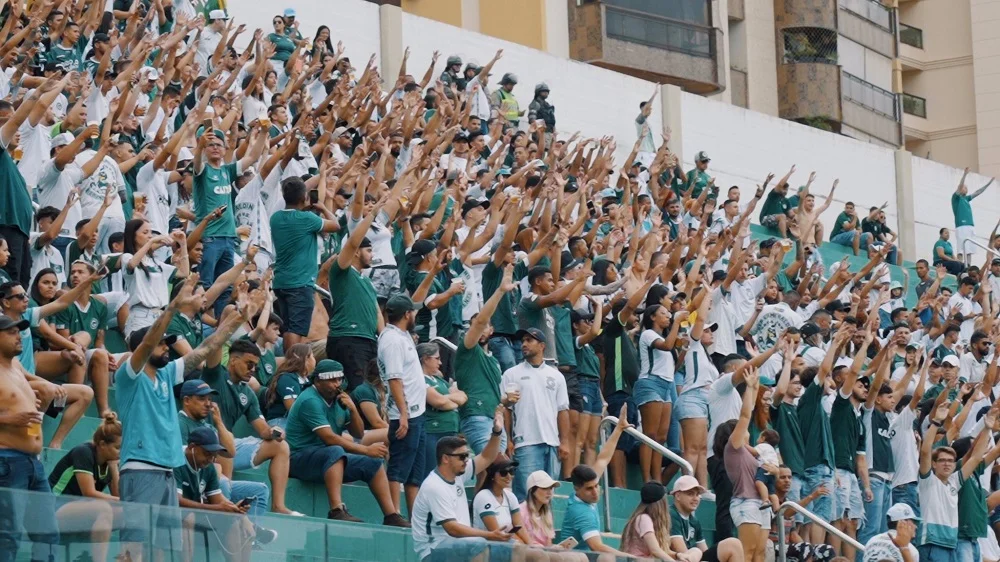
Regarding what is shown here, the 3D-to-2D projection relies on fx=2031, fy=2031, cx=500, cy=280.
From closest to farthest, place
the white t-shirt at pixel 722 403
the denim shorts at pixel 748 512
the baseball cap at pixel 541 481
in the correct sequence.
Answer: the baseball cap at pixel 541 481 < the denim shorts at pixel 748 512 < the white t-shirt at pixel 722 403

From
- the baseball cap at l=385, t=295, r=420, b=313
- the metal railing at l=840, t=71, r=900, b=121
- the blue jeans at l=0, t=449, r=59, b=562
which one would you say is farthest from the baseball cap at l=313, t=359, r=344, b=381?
the metal railing at l=840, t=71, r=900, b=121

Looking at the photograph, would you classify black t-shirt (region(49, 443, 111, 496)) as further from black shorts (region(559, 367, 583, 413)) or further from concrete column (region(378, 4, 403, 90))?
concrete column (region(378, 4, 403, 90))

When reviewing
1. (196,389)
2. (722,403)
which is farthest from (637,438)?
(196,389)

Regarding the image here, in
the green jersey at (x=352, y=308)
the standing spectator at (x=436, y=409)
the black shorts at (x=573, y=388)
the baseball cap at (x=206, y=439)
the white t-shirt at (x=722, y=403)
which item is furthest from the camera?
the white t-shirt at (x=722, y=403)

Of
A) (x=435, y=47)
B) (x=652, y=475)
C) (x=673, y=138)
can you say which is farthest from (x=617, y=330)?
(x=673, y=138)

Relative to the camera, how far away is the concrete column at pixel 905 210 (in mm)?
32812

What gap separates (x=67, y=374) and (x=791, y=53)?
30.5m

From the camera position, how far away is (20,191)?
1308 centimetres

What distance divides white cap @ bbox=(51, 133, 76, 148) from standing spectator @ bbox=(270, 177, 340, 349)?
1.83 m

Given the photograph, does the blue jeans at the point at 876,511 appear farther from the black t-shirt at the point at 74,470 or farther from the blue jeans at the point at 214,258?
the black t-shirt at the point at 74,470

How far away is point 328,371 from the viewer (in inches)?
499

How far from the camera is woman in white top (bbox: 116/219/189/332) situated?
13.9m

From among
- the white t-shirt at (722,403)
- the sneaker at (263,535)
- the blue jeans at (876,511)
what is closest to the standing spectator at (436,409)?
the white t-shirt at (722,403)

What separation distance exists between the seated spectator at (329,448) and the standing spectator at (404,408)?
0.19 metres
